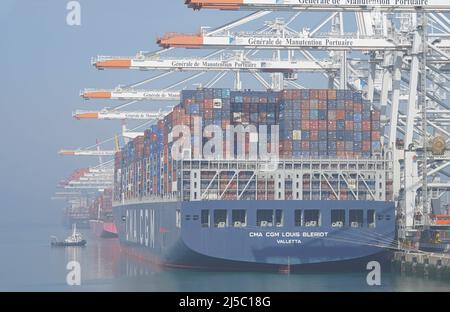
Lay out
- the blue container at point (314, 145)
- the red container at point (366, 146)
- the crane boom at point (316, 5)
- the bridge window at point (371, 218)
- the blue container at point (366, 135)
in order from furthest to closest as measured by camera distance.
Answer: the blue container at point (366, 135) → the red container at point (366, 146) → the blue container at point (314, 145) → the bridge window at point (371, 218) → the crane boom at point (316, 5)

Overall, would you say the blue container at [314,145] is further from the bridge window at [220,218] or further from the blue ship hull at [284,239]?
the bridge window at [220,218]

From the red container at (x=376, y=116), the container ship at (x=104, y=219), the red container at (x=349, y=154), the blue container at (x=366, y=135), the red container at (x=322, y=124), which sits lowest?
the container ship at (x=104, y=219)

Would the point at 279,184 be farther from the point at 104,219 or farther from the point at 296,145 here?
the point at 104,219

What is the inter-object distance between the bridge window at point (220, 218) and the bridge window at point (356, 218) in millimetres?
5271

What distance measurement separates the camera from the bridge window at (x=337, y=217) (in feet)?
140

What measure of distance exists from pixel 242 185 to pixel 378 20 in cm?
1114

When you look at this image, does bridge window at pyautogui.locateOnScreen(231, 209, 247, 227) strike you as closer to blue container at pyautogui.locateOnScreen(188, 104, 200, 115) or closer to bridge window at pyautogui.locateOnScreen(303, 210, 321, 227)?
bridge window at pyautogui.locateOnScreen(303, 210, 321, 227)

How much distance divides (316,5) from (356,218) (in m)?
9.73

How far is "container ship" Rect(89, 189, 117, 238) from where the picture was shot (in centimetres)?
10156

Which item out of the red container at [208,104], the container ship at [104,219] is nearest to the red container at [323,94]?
the red container at [208,104]

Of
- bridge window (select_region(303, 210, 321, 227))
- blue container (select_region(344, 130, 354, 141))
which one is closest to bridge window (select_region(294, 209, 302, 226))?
bridge window (select_region(303, 210, 321, 227))

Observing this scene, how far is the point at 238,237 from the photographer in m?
41.9

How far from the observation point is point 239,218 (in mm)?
42656

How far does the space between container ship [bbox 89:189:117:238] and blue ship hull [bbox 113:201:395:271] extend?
184 feet
